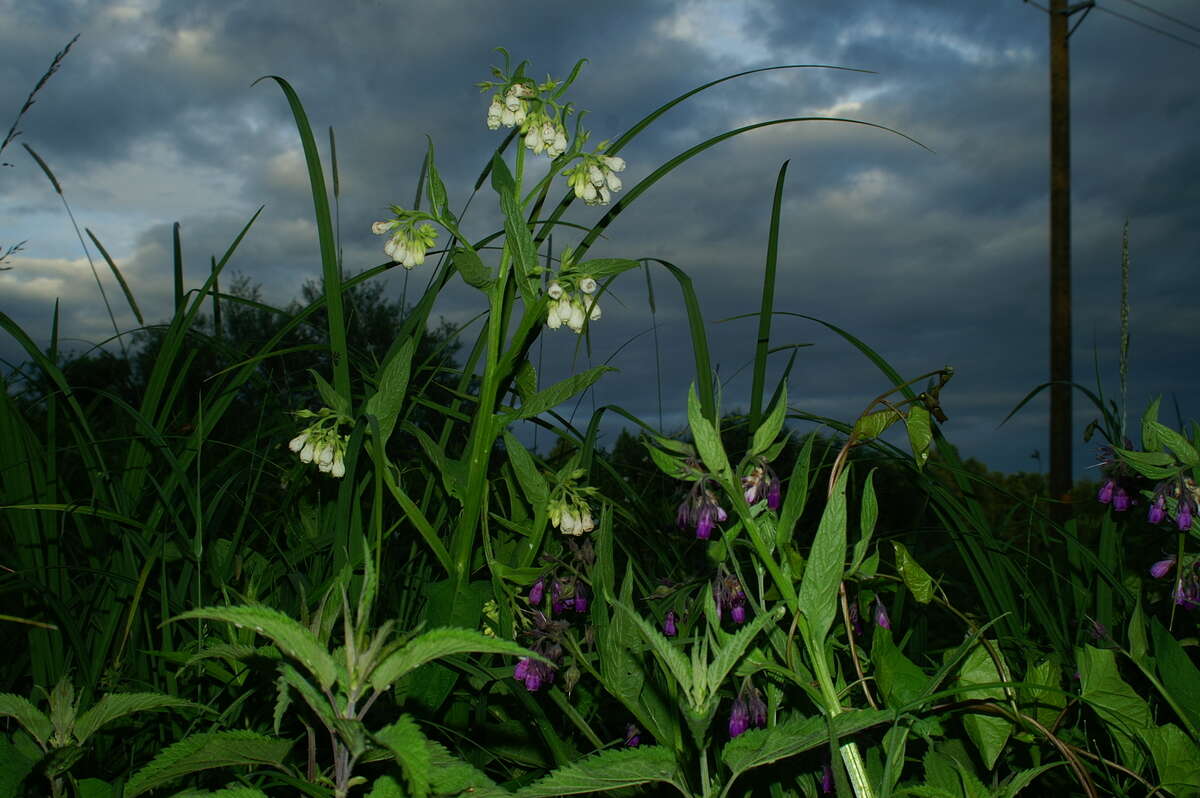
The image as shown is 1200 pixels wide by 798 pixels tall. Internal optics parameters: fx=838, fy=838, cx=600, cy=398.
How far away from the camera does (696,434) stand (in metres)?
1.05

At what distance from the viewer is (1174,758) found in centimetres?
127

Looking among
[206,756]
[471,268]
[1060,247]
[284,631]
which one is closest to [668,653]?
[284,631]

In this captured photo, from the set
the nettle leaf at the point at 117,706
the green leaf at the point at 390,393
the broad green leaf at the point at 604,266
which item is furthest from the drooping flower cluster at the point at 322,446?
the nettle leaf at the point at 117,706

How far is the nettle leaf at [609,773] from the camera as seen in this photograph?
872 millimetres

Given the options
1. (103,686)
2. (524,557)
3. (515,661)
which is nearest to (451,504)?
(524,557)

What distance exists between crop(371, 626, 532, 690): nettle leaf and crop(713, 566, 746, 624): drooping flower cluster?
0.59 m

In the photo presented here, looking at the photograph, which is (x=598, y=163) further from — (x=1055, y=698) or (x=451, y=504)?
(x=1055, y=698)

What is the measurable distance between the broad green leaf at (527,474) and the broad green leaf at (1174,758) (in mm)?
1162

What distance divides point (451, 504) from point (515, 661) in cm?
53

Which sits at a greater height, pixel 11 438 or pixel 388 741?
pixel 11 438

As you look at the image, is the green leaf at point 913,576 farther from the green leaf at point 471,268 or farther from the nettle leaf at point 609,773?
the green leaf at point 471,268

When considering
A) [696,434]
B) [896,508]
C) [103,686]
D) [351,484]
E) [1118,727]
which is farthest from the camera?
[896,508]

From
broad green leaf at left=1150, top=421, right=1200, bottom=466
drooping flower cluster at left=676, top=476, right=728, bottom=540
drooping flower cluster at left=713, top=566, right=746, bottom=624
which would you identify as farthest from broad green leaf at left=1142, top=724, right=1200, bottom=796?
drooping flower cluster at left=676, top=476, right=728, bottom=540

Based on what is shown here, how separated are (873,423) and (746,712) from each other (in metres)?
0.48
